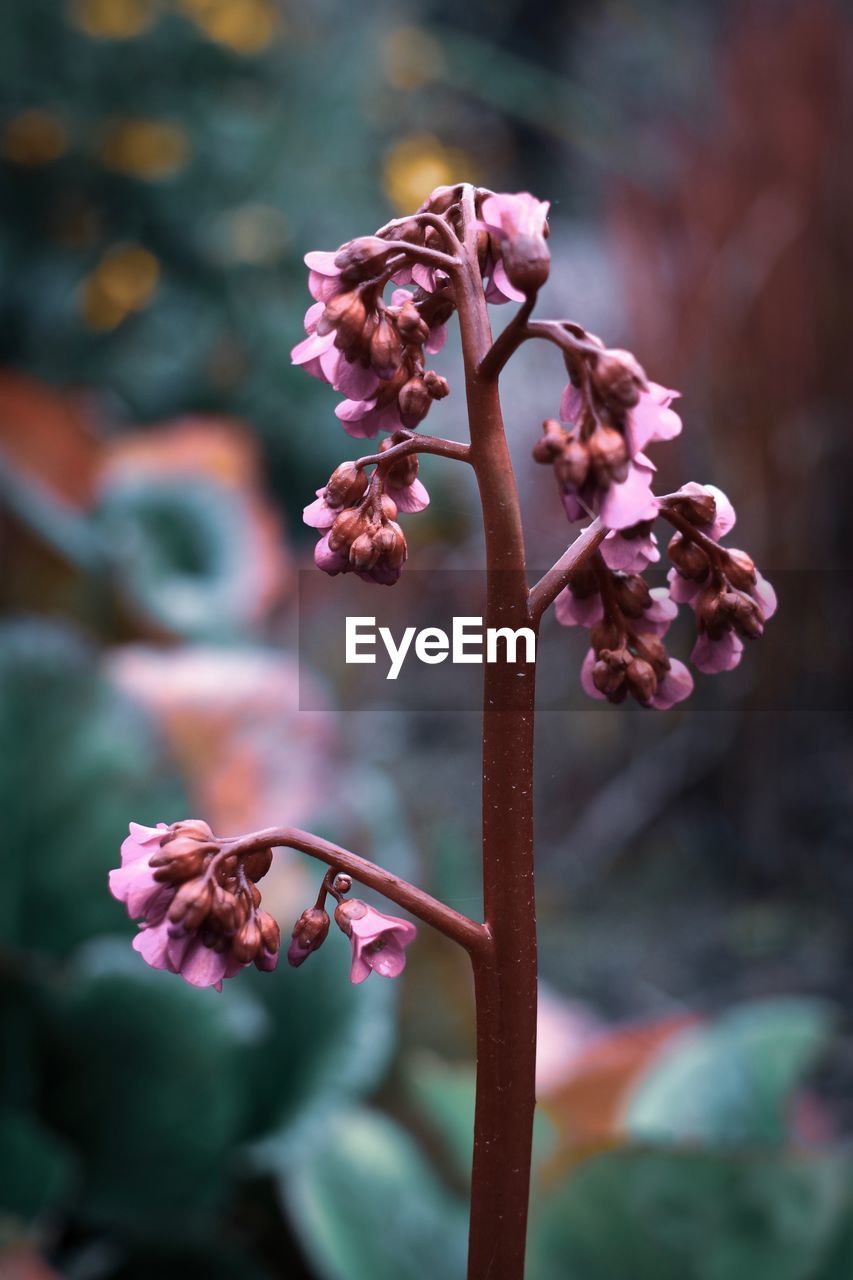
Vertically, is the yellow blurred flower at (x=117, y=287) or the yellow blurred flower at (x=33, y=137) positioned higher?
the yellow blurred flower at (x=33, y=137)

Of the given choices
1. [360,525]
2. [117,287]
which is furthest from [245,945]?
[117,287]

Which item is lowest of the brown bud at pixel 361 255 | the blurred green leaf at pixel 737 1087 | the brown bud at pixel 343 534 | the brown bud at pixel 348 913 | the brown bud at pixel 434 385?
the blurred green leaf at pixel 737 1087

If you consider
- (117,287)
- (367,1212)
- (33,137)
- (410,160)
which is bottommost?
(367,1212)

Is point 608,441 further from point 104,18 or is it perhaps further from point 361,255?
point 104,18

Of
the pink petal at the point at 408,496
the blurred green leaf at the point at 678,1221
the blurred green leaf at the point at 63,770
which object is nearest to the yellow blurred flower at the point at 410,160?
the blurred green leaf at the point at 63,770

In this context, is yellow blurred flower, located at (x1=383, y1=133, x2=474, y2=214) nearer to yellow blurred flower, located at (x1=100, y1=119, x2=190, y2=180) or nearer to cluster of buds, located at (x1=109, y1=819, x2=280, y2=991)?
yellow blurred flower, located at (x1=100, y1=119, x2=190, y2=180)

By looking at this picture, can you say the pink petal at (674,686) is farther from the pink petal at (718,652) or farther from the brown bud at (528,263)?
the brown bud at (528,263)
